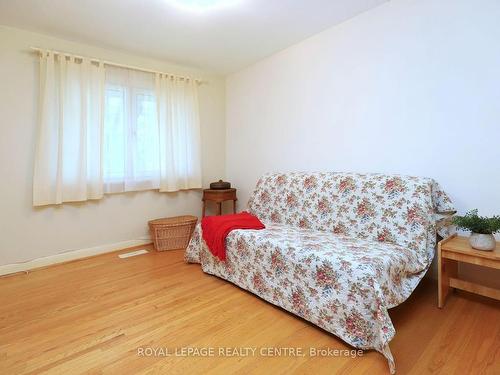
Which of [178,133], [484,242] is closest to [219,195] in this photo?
[178,133]

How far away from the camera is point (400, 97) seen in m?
2.21

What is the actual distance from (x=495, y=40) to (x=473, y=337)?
189 cm

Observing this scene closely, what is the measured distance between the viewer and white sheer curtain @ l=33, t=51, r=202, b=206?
2598mm

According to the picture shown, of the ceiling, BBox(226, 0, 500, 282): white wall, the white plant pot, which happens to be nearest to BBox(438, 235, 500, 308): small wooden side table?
the white plant pot

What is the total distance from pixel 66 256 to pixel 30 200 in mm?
665

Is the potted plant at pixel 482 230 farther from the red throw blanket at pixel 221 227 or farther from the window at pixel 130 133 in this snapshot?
the window at pixel 130 133

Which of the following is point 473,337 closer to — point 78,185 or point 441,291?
point 441,291

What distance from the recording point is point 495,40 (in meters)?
1.77

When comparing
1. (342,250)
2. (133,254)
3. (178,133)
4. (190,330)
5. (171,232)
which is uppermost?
(178,133)

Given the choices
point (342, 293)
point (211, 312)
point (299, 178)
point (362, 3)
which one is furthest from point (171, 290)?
point (362, 3)

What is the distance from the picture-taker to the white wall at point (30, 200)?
2441mm

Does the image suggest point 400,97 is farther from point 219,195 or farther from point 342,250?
point 219,195

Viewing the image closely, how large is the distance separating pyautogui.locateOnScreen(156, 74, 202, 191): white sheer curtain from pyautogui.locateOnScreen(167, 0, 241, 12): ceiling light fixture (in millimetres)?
1163

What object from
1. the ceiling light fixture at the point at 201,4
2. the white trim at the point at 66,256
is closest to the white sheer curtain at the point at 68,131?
the white trim at the point at 66,256
